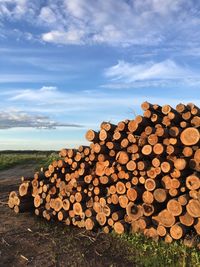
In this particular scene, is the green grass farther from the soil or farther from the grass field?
the soil

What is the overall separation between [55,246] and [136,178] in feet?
7.63

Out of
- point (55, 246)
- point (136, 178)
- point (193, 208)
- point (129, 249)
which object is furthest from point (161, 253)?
point (55, 246)

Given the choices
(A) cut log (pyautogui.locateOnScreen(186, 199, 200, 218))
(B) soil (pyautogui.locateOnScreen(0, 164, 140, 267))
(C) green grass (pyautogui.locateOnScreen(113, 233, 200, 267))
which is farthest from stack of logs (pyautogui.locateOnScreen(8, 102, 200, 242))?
(B) soil (pyautogui.locateOnScreen(0, 164, 140, 267))

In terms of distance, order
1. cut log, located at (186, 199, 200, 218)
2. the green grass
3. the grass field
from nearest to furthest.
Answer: the green grass → the grass field → cut log, located at (186, 199, 200, 218)

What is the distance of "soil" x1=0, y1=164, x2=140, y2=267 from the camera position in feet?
25.8

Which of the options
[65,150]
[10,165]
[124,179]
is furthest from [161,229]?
[10,165]

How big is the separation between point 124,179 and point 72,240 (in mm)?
1841

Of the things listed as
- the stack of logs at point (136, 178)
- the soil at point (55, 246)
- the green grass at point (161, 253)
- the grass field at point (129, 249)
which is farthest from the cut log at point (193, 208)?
the soil at point (55, 246)

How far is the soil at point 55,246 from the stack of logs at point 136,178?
1.20 feet

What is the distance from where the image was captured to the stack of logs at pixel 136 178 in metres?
8.25

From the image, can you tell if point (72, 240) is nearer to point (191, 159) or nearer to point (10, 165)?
point (191, 159)

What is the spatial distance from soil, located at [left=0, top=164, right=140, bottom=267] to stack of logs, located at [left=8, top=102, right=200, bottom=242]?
366mm

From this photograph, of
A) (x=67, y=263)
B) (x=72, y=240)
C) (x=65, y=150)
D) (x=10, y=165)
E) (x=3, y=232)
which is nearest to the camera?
(x=67, y=263)

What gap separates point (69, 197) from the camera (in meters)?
10.1
